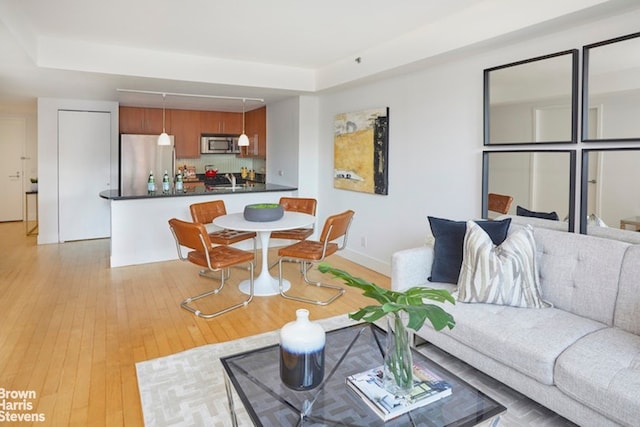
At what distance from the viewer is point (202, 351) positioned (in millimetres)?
2758

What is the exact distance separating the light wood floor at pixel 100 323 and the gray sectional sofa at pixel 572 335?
1.47 m

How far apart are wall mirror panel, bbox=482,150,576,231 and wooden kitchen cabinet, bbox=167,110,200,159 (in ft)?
18.5

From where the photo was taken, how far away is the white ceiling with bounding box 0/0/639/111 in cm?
293

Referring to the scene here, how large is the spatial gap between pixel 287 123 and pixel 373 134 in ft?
6.07

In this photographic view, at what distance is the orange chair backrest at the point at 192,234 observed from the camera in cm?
327

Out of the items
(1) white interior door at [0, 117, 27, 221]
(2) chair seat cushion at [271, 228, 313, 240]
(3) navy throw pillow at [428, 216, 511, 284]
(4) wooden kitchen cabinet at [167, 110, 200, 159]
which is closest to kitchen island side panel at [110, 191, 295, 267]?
(2) chair seat cushion at [271, 228, 313, 240]

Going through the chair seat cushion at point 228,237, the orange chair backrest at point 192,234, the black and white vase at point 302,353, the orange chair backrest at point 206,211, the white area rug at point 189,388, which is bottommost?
the white area rug at point 189,388

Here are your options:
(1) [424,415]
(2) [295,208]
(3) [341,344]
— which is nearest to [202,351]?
(3) [341,344]

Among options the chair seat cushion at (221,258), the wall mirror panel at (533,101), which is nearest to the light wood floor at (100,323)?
the chair seat cushion at (221,258)

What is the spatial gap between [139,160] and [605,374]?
664 cm

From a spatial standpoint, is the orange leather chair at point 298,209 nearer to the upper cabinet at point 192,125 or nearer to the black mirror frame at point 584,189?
the upper cabinet at point 192,125

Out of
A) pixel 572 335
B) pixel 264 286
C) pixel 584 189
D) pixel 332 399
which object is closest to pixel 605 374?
pixel 572 335

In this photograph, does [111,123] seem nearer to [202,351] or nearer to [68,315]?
[68,315]

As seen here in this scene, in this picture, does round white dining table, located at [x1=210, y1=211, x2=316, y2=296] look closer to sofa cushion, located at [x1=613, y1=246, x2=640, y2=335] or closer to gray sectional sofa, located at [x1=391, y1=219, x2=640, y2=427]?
gray sectional sofa, located at [x1=391, y1=219, x2=640, y2=427]
